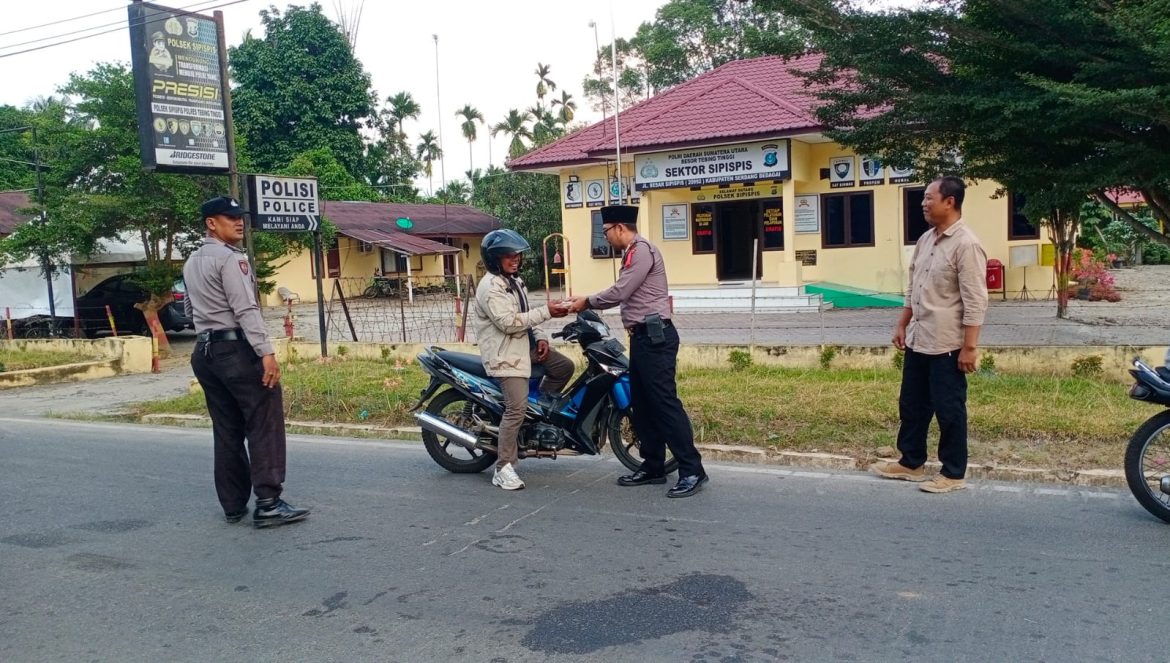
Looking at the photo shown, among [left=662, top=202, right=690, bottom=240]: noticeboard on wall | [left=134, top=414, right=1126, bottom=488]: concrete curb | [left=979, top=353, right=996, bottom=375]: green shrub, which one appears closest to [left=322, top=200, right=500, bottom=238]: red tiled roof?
[left=662, top=202, right=690, bottom=240]: noticeboard on wall

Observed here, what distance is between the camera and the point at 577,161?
74.7 ft

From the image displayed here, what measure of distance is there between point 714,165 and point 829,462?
47.7 feet

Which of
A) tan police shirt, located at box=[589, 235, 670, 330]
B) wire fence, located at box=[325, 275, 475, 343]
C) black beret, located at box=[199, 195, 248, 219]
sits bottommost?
wire fence, located at box=[325, 275, 475, 343]

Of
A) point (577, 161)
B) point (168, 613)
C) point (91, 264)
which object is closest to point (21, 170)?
point (91, 264)

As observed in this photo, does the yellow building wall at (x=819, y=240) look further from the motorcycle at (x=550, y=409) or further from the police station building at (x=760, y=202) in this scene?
the motorcycle at (x=550, y=409)

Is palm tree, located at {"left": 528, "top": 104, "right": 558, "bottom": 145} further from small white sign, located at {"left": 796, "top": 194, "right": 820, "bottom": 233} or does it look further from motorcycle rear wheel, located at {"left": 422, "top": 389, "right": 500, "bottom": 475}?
motorcycle rear wheel, located at {"left": 422, "top": 389, "right": 500, "bottom": 475}

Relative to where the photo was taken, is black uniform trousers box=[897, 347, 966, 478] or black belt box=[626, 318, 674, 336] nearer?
black uniform trousers box=[897, 347, 966, 478]

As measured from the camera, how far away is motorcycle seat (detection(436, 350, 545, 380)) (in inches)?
262

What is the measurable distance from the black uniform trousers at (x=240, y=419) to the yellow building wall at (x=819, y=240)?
1607 cm

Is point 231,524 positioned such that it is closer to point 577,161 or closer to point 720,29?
point 577,161

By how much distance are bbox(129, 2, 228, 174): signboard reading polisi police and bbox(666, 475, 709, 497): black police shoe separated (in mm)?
9742

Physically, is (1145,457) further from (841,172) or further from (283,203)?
(841,172)

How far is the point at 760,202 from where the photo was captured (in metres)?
22.0

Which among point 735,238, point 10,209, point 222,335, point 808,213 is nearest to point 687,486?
point 222,335
